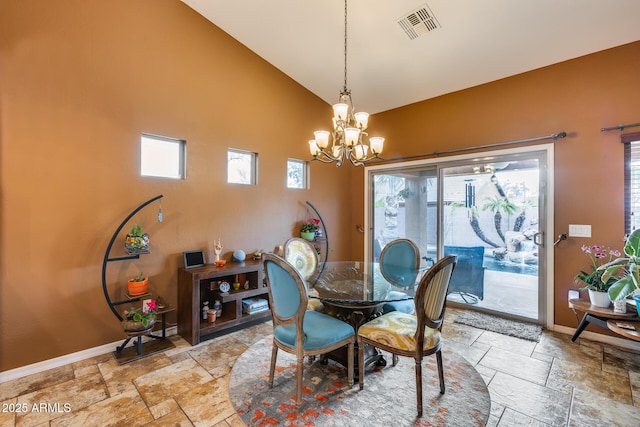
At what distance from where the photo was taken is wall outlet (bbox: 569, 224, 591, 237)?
3.11m

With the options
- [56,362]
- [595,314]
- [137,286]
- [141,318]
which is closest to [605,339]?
[595,314]

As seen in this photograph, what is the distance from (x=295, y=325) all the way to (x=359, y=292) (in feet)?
2.02

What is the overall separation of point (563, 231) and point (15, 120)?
542cm

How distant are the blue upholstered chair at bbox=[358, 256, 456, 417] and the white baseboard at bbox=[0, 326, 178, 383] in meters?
2.43

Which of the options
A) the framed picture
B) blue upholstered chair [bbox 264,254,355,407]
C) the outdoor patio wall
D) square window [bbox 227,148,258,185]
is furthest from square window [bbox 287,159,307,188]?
blue upholstered chair [bbox 264,254,355,407]

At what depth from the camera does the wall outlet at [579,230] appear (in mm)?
3106

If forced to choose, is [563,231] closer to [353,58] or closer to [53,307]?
[353,58]

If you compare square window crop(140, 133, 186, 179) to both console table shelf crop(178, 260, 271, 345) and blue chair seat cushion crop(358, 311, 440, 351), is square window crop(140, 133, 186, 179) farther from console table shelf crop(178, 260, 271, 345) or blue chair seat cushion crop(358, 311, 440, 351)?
blue chair seat cushion crop(358, 311, 440, 351)

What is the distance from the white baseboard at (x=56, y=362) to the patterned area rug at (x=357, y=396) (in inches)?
52.4

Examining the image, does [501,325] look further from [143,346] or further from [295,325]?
[143,346]

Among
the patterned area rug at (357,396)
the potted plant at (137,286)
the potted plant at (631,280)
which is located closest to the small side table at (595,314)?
the potted plant at (631,280)

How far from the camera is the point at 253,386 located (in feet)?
7.36

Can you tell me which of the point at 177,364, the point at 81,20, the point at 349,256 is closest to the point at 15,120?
the point at 81,20

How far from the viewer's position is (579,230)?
316cm
